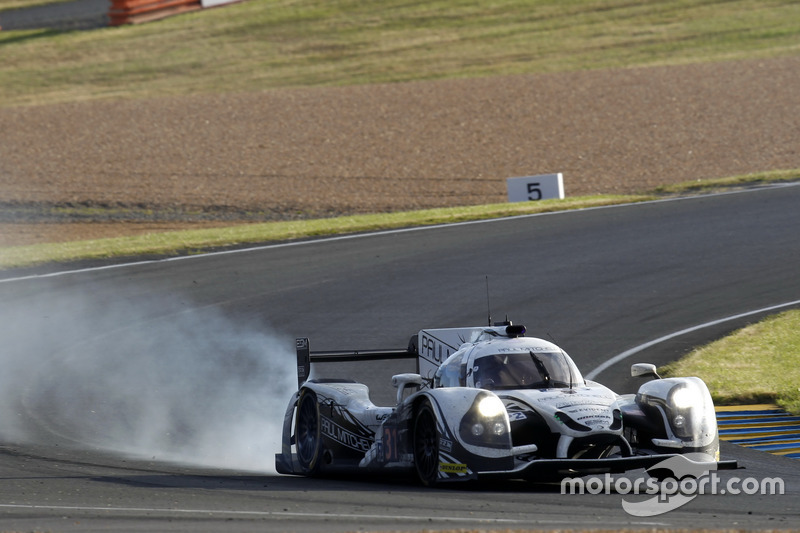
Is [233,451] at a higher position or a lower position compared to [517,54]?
lower

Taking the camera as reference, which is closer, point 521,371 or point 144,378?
point 521,371

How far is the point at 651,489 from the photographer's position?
30.4 feet

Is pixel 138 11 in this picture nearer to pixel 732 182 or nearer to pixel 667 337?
pixel 732 182

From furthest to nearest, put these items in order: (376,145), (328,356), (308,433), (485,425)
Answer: (376,145) < (328,356) < (308,433) < (485,425)

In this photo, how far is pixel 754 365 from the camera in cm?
1498

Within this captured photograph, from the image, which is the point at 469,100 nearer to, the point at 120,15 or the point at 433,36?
the point at 433,36

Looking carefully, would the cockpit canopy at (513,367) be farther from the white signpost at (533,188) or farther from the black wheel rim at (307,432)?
the white signpost at (533,188)

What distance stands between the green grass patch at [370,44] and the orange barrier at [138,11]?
1.66 ft

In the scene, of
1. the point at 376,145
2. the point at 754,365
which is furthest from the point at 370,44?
the point at 754,365

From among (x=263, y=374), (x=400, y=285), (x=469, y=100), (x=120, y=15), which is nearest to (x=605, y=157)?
(x=469, y=100)

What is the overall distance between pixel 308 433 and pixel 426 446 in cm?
223

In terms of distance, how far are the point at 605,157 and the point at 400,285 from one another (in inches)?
582

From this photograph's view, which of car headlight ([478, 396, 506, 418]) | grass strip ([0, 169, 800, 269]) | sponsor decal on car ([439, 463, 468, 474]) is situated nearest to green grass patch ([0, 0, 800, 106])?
grass strip ([0, 169, 800, 269])

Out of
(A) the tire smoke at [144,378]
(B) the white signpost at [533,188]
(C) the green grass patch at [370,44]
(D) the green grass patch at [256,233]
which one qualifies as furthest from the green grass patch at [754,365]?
(C) the green grass patch at [370,44]
